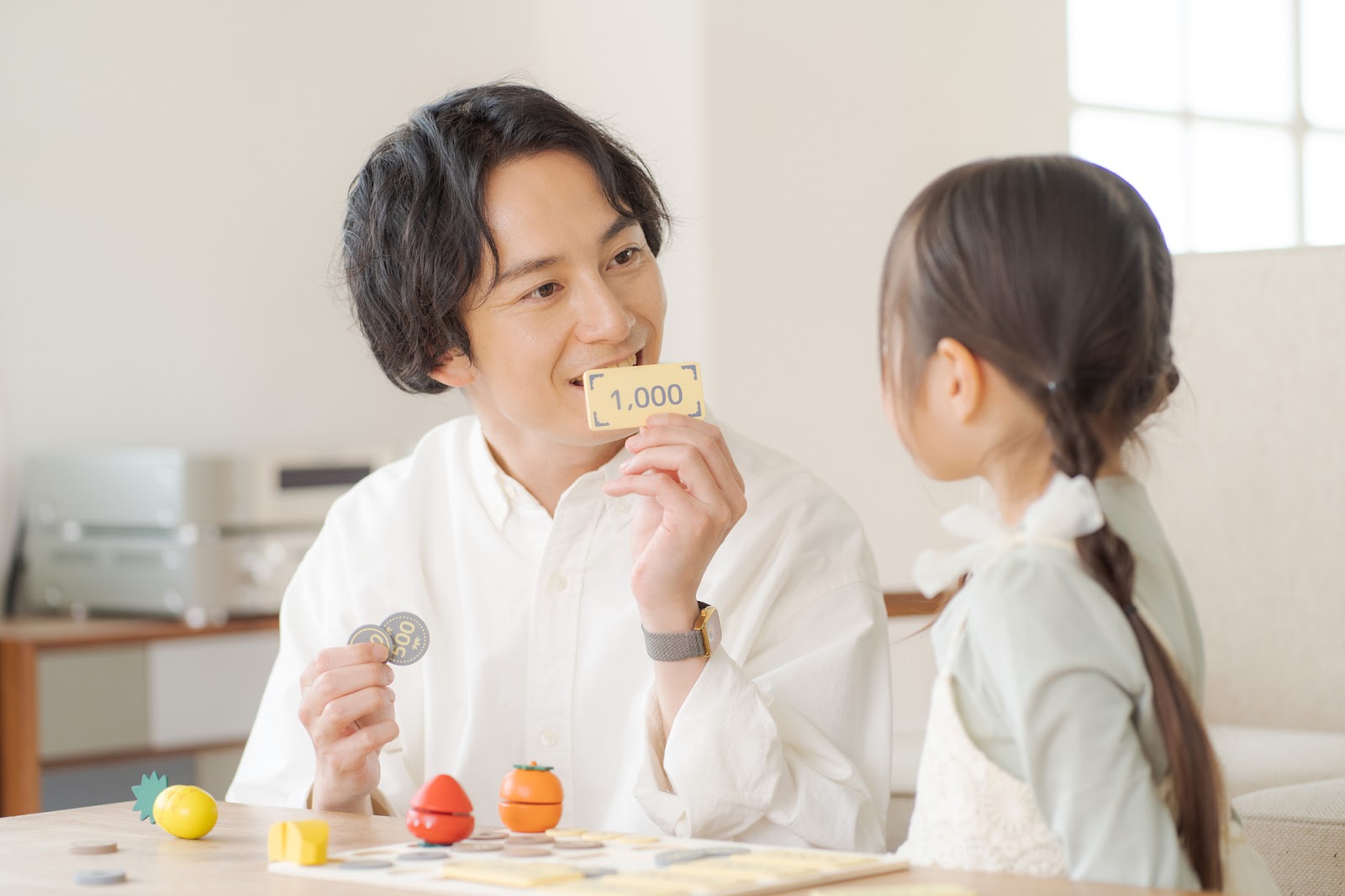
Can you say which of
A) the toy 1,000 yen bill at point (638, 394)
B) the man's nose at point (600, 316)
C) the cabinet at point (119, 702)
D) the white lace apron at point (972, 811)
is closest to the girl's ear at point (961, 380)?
the white lace apron at point (972, 811)

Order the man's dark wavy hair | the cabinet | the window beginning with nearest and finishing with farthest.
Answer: the man's dark wavy hair, the cabinet, the window

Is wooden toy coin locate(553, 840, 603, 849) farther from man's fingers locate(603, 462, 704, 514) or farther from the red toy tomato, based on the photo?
man's fingers locate(603, 462, 704, 514)

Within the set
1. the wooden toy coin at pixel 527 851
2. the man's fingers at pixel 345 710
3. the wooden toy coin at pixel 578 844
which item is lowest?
the wooden toy coin at pixel 578 844

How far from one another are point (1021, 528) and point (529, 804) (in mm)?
433

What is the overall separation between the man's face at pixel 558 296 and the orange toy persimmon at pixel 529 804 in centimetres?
55

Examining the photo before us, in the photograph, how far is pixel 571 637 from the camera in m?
1.62

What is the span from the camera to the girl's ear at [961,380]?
3.13 feet

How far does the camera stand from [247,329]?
3.94 meters

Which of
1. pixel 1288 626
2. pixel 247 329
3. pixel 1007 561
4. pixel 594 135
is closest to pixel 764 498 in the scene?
pixel 594 135

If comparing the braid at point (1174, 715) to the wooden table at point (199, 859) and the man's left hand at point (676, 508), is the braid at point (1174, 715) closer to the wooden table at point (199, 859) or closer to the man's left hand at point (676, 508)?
the wooden table at point (199, 859)

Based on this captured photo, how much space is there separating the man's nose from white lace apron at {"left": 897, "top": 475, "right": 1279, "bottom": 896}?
643mm

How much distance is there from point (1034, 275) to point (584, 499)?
0.81 meters

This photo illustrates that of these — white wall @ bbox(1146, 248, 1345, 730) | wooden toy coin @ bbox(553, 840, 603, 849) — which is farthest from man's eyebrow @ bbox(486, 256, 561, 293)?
white wall @ bbox(1146, 248, 1345, 730)

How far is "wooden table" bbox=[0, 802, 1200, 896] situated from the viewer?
35.6 inches
